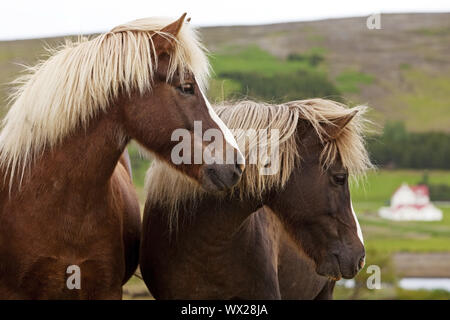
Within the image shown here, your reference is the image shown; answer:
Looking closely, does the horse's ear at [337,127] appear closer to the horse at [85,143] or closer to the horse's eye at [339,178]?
the horse's eye at [339,178]

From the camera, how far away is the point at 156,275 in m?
5.38

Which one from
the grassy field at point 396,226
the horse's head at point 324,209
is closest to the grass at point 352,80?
the grassy field at point 396,226

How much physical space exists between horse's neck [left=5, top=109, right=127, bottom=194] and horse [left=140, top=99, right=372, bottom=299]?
664 millimetres

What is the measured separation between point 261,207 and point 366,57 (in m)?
45.1

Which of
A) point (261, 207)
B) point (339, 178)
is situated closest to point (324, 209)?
point (339, 178)

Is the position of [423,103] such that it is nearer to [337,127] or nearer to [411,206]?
[411,206]

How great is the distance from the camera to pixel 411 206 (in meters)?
34.1

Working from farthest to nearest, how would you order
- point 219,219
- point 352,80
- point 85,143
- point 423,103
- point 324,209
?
point 423,103 < point 352,80 < point 219,219 < point 324,209 < point 85,143

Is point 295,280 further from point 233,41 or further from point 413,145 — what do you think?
point 233,41

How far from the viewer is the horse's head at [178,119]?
4289mm

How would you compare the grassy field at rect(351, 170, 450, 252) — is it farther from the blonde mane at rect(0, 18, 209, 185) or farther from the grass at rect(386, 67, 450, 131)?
the blonde mane at rect(0, 18, 209, 185)

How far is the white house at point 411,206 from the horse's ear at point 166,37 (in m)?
29.2

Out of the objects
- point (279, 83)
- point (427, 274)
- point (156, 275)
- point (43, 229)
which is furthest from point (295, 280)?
point (279, 83)

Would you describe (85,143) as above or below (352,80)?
below
